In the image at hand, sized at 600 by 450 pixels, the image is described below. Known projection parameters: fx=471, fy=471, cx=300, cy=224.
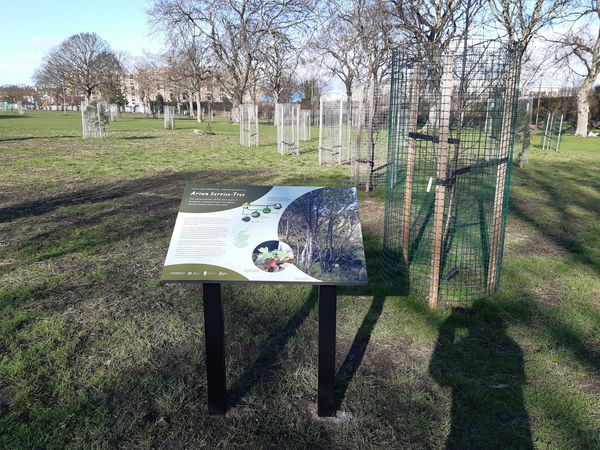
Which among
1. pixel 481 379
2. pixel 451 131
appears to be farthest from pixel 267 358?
pixel 451 131

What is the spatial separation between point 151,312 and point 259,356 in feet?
3.83

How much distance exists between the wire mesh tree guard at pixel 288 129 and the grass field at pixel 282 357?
1178 centimetres

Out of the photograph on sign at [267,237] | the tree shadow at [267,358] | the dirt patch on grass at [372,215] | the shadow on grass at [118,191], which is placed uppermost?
the photograph on sign at [267,237]

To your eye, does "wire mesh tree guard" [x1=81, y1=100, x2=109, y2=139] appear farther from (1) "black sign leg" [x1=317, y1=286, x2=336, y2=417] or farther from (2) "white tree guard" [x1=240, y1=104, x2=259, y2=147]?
(1) "black sign leg" [x1=317, y1=286, x2=336, y2=417]

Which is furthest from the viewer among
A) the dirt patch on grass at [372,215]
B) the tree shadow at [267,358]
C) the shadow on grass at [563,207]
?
the dirt patch on grass at [372,215]

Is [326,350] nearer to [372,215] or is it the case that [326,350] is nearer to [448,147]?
[448,147]

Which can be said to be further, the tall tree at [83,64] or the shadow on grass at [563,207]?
the tall tree at [83,64]

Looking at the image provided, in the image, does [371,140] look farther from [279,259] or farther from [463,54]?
[279,259]

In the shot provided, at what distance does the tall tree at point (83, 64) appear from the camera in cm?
6112

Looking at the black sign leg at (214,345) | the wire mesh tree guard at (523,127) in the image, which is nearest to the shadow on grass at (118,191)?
the black sign leg at (214,345)

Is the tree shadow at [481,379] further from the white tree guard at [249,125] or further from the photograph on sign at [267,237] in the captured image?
the white tree guard at [249,125]

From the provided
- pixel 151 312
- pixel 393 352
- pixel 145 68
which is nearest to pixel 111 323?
pixel 151 312

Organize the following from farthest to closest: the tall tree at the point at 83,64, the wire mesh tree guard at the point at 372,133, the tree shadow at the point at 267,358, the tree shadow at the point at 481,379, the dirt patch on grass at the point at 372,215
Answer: the tall tree at the point at 83,64
the wire mesh tree guard at the point at 372,133
the dirt patch on grass at the point at 372,215
the tree shadow at the point at 267,358
the tree shadow at the point at 481,379

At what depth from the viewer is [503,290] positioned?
447 cm
